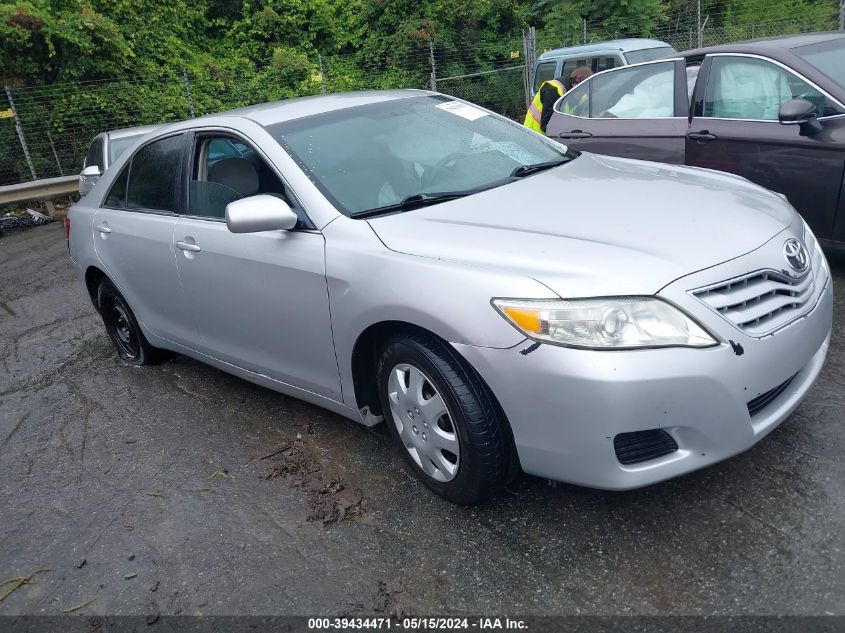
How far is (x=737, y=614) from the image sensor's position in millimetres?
2428

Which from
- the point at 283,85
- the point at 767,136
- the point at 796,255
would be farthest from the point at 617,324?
the point at 283,85

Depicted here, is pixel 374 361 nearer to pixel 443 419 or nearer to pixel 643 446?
pixel 443 419

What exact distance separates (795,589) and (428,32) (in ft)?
60.5

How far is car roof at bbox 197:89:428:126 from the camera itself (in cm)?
393

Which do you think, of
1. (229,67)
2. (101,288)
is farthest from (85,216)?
(229,67)

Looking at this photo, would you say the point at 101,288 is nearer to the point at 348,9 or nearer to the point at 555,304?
the point at 555,304

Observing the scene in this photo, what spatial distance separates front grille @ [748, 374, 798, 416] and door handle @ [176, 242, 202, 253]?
8.79ft

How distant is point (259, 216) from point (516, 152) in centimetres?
143

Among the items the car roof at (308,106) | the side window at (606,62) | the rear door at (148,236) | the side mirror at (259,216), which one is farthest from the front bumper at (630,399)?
the side window at (606,62)

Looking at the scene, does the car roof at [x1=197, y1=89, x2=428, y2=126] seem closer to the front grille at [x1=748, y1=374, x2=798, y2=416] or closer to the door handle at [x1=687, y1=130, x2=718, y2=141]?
the door handle at [x1=687, y1=130, x2=718, y2=141]

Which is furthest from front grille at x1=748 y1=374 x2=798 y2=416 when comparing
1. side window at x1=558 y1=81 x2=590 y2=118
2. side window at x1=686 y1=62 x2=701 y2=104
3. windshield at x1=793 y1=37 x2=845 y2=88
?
side window at x1=558 y1=81 x2=590 y2=118

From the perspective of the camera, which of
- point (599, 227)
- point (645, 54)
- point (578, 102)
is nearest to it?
point (599, 227)

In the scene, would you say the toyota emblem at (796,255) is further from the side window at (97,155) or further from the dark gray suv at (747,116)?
the side window at (97,155)

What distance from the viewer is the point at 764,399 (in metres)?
2.79
